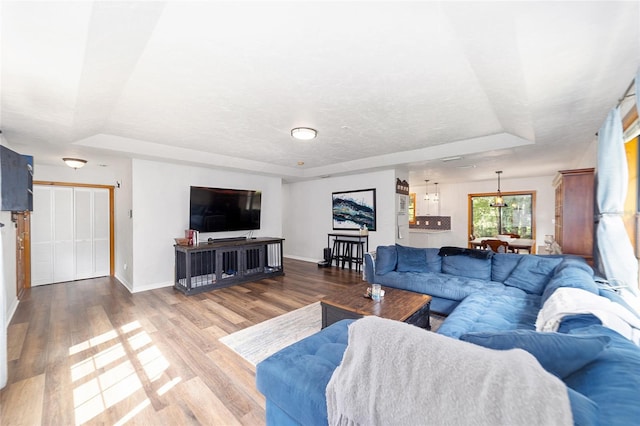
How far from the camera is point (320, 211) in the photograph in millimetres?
7164

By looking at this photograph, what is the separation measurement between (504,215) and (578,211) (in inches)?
203

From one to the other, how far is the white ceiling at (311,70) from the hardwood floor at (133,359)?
232 centimetres

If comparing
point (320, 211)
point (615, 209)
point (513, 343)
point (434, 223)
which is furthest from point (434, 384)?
point (434, 223)

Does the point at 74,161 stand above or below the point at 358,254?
above

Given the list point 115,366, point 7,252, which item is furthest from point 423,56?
point 7,252

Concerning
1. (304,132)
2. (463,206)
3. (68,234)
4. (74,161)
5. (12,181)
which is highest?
(304,132)

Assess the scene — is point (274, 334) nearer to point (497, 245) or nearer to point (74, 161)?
point (74, 161)

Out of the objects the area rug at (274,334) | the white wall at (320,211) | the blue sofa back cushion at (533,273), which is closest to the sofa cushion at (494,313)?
the blue sofa back cushion at (533,273)

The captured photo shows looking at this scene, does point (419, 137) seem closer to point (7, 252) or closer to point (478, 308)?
point (478, 308)

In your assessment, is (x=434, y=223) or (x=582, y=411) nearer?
(x=582, y=411)

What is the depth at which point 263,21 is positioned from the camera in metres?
1.51

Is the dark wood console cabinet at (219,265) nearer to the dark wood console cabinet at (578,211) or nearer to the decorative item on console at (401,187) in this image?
the decorative item on console at (401,187)

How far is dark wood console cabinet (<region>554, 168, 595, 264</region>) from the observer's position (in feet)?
10.1

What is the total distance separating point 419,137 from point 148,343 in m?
4.34
